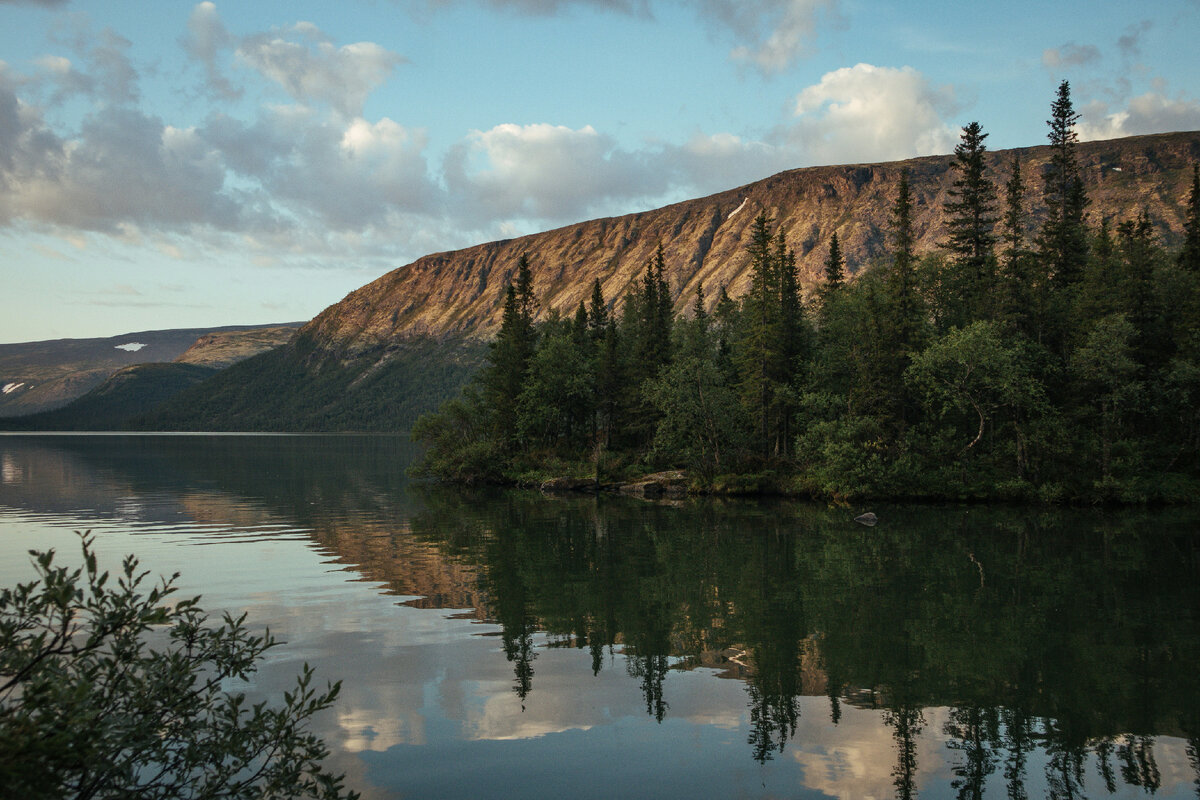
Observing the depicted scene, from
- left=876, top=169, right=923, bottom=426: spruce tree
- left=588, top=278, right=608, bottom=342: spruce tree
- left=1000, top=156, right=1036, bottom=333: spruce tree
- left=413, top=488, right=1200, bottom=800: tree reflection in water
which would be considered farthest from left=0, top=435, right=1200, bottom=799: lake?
Answer: left=588, top=278, right=608, bottom=342: spruce tree

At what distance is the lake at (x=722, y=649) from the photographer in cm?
1211

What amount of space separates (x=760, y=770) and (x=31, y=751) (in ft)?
31.8

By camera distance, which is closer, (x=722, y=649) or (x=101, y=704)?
(x=101, y=704)

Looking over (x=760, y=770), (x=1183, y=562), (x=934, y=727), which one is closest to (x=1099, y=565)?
(x=1183, y=562)

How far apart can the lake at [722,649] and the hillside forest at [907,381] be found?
52.1ft

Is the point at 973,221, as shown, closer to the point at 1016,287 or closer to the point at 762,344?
the point at 1016,287

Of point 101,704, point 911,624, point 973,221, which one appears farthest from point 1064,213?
point 101,704

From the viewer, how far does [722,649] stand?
18734 mm

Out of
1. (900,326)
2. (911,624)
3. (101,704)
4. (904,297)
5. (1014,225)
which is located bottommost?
(911,624)

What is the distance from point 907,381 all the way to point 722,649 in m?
48.4

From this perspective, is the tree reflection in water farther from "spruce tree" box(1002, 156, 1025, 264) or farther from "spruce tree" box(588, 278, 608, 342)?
"spruce tree" box(588, 278, 608, 342)

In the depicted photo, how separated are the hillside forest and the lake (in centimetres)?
1588

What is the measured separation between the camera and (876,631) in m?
20.4

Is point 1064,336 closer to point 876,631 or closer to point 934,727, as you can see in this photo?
point 876,631
